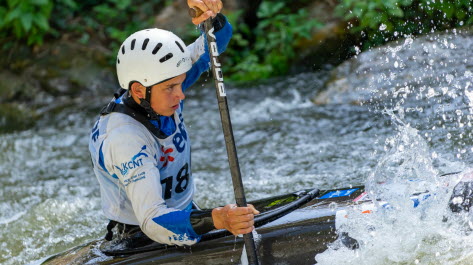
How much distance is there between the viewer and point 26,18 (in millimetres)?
11672

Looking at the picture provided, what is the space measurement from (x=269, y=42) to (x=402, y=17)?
2.71 meters

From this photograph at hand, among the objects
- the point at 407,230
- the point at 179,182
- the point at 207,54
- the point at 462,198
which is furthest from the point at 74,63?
the point at 462,198

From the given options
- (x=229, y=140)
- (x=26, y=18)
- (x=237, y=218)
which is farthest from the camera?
(x=26, y=18)

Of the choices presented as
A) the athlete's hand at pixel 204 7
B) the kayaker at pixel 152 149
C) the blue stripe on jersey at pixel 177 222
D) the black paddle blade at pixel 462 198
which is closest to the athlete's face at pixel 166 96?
the kayaker at pixel 152 149

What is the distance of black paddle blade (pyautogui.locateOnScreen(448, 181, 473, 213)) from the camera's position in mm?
3605

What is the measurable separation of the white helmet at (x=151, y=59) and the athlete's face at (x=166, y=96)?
38mm

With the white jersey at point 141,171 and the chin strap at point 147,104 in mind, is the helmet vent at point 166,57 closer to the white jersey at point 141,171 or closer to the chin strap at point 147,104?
the chin strap at point 147,104

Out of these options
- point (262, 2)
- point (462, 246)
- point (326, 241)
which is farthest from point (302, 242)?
point (262, 2)

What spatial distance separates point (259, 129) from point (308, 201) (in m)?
4.34

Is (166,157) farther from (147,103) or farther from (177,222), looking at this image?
(177,222)

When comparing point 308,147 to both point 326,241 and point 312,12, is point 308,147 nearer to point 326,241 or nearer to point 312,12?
point 326,241

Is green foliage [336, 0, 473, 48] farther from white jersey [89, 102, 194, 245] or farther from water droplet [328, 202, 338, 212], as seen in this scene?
white jersey [89, 102, 194, 245]

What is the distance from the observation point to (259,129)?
27.0 ft

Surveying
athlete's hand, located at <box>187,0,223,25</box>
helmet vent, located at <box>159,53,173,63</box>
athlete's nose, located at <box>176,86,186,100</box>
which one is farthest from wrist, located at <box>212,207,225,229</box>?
athlete's hand, located at <box>187,0,223,25</box>
